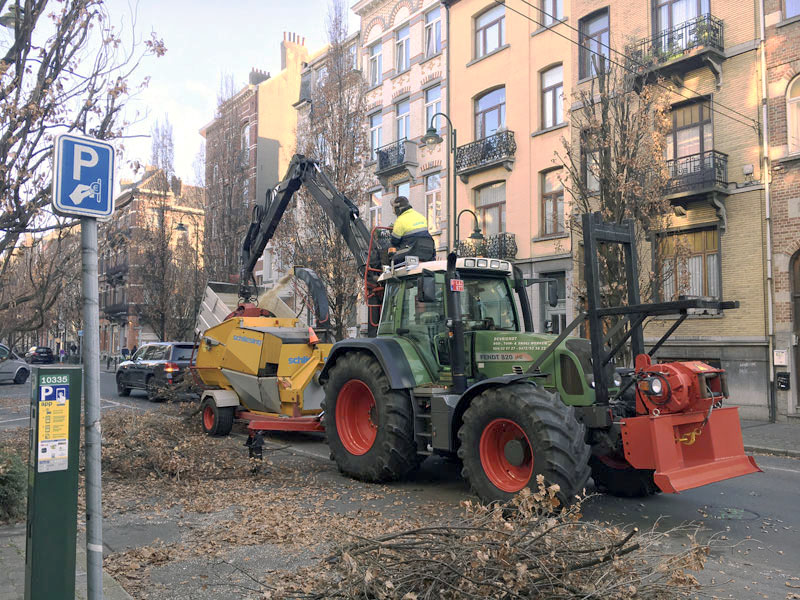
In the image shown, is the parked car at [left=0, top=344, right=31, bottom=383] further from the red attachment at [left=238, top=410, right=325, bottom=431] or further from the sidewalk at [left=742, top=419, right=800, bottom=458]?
the sidewalk at [left=742, top=419, right=800, bottom=458]

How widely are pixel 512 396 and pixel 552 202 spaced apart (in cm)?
1551

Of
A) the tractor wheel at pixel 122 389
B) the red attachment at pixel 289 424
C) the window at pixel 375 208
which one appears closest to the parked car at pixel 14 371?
the tractor wheel at pixel 122 389

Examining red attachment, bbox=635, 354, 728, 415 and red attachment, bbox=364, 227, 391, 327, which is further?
red attachment, bbox=364, 227, 391, 327

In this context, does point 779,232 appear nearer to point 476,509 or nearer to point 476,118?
point 476,118

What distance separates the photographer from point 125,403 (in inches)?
728

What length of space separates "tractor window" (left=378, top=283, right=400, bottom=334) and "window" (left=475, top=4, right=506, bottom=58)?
1654 cm

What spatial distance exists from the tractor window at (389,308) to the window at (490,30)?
16539 mm

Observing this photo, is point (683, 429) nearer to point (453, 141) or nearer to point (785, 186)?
point (785, 186)

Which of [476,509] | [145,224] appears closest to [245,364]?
[476,509]

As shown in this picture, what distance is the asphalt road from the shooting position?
4840 mm

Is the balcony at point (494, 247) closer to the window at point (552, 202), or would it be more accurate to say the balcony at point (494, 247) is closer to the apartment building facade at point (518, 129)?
the apartment building facade at point (518, 129)

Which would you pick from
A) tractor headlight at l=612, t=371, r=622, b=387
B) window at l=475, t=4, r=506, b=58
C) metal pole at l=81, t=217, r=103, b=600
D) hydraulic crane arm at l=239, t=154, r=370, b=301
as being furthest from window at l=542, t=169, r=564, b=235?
metal pole at l=81, t=217, r=103, b=600

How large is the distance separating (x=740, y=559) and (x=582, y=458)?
4.64ft

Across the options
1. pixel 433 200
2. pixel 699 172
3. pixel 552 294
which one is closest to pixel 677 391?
pixel 552 294
